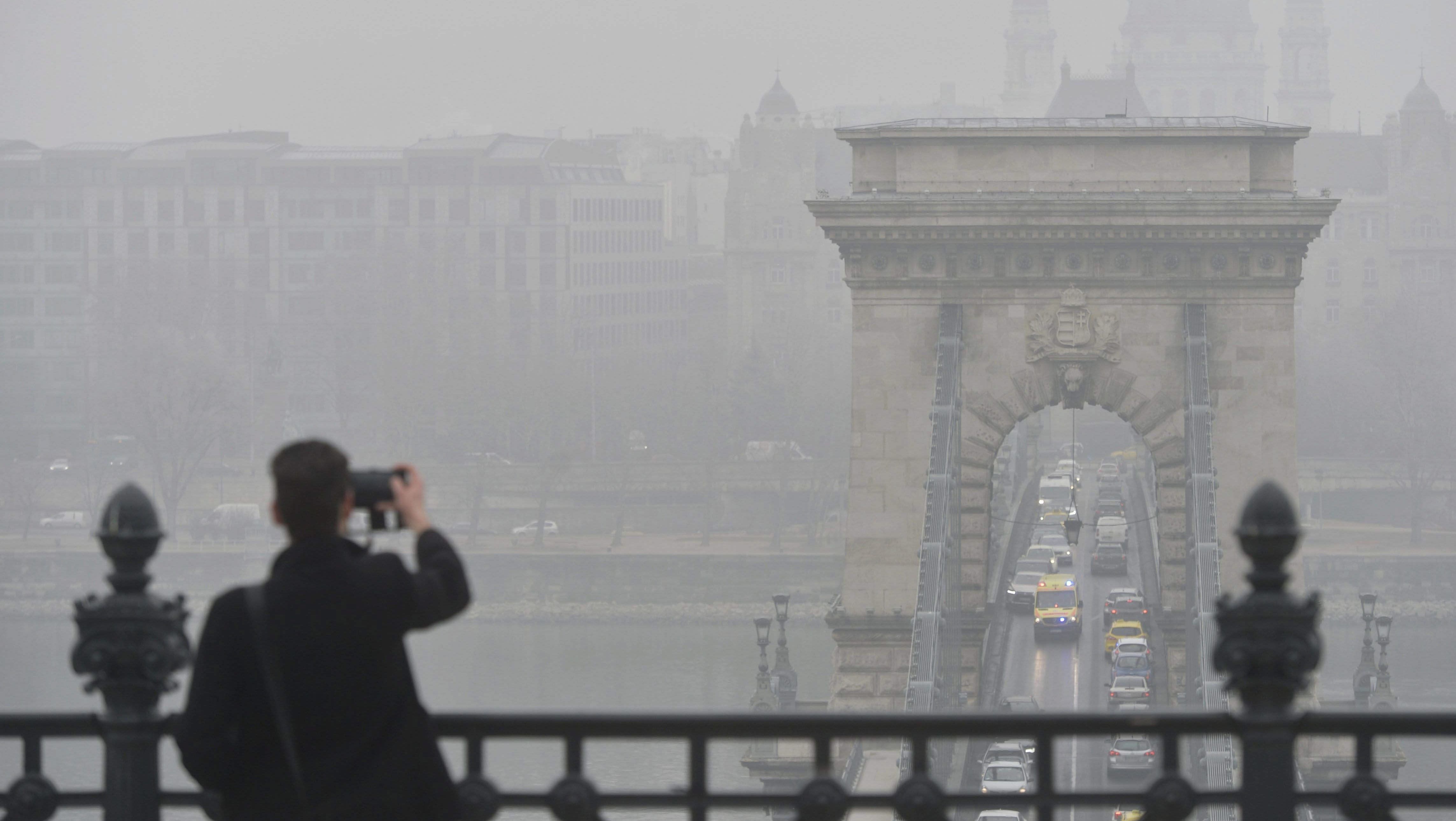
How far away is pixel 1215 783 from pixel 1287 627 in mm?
21194

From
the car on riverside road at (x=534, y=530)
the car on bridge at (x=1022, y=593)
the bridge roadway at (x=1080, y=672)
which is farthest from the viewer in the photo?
the car on riverside road at (x=534, y=530)

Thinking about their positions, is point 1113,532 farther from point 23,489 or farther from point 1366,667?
point 23,489

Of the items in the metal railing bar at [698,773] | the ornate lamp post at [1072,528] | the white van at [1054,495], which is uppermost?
the metal railing bar at [698,773]

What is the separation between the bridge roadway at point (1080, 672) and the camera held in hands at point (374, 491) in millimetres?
25310

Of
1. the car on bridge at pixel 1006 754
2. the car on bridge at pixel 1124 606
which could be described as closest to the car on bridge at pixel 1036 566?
the car on bridge at pixel 1124 606

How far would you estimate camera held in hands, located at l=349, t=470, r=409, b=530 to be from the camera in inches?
201

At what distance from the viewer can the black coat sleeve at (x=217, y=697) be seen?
192 inches

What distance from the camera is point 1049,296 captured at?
95.2ft

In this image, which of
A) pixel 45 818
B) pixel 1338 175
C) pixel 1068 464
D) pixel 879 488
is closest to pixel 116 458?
pixel 1068 464

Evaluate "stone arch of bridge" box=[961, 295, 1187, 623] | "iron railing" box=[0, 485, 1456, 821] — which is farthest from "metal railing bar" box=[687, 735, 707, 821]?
"stone arch of bridge" box=[961, 295, 1187, 623]

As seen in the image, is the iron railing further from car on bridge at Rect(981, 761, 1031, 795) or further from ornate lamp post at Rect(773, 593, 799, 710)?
ornate lamp post at Rect(773, 593, 799, 710)

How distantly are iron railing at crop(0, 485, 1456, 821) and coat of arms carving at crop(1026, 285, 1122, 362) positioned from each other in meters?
23.7

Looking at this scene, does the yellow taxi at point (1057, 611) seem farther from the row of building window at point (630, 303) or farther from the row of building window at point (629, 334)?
the row of building window at point (630, 303)

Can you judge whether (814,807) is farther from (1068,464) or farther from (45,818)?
(1068,464)
